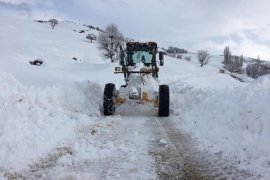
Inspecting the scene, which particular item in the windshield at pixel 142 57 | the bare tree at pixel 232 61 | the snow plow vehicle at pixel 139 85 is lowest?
the snow plow vehicle at pixel 139 85

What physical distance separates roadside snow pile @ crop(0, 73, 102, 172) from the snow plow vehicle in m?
0.86

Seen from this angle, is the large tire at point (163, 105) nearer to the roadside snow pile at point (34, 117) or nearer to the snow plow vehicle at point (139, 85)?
the snow plow vehicle at point (139, 85)

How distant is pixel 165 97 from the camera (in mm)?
16375

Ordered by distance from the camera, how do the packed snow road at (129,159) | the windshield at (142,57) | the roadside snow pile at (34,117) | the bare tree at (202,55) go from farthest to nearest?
1. the bare tree at (202,55)
2. the windshield at (142,57)
3. the roadside snow pile at (34,117)
4. the packed snow road at (129,159)

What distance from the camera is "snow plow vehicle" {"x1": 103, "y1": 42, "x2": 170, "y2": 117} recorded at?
53.5 feet

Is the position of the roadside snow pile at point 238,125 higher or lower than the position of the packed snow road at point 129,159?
higher

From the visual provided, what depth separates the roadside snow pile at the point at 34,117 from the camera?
8305mm

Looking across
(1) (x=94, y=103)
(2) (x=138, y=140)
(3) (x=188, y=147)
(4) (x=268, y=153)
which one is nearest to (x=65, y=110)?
(1) (x=94, y=103)

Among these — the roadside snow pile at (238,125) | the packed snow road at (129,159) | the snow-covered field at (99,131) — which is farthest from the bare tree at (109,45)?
the packed snow road at (129,159)

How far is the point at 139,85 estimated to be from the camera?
17016mm

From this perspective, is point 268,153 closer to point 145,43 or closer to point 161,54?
point 161,54

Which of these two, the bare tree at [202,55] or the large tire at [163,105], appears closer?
the large tire at [163,105]

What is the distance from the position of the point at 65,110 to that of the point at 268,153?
814 centimetres

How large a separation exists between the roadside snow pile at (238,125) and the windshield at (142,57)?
3435mm
